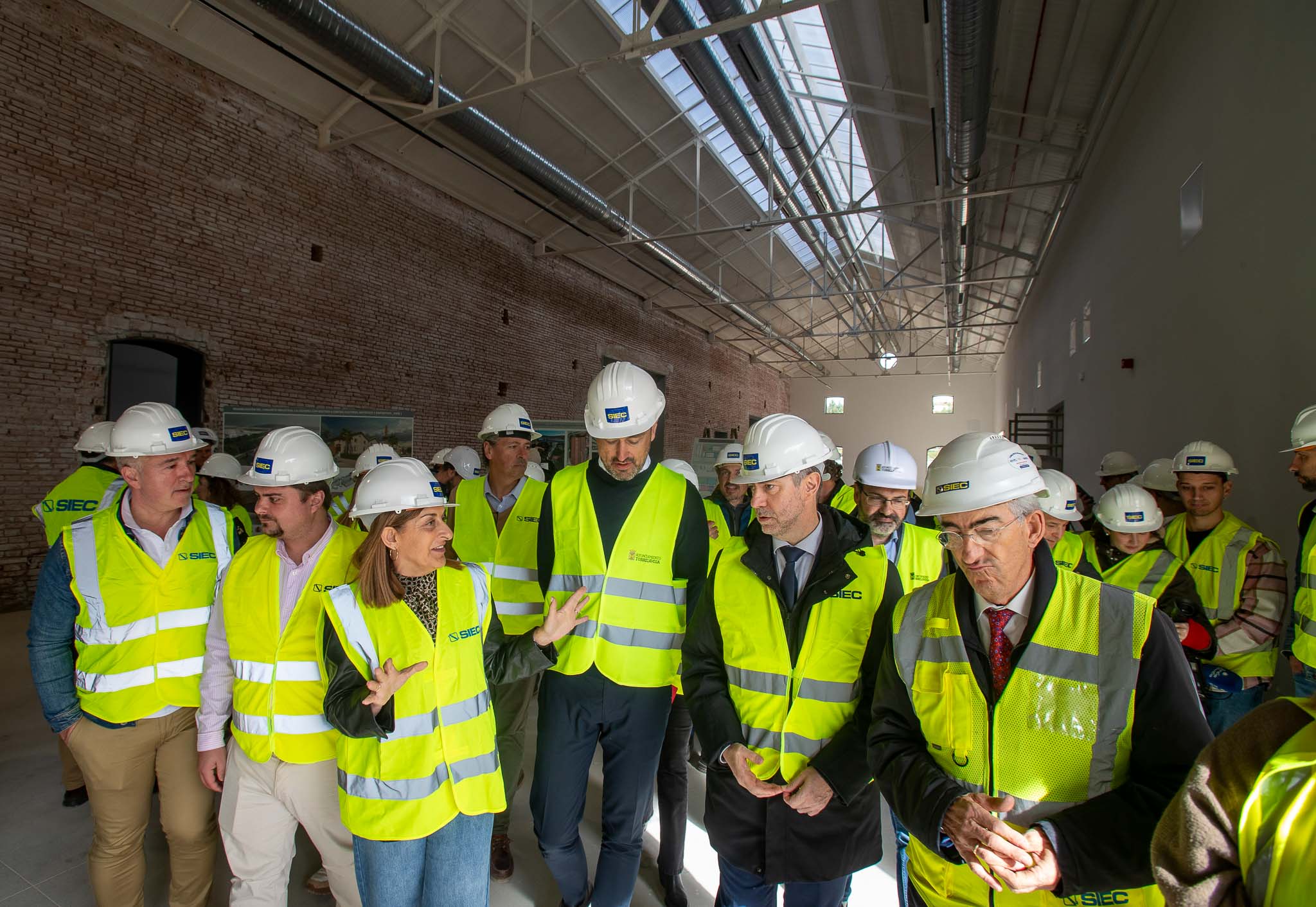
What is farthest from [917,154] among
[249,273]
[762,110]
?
[249,273]

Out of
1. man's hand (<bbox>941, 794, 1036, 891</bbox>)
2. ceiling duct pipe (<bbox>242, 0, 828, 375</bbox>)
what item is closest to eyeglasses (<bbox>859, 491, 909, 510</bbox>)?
man's hand (<bbox>941, 794, 1036, 891</bbox>)

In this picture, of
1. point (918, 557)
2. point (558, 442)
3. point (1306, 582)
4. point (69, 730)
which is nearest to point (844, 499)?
point (918, 557)

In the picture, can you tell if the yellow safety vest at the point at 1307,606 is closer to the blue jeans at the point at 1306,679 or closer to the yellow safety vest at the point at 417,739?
the blue jeans at the point at 1306,679

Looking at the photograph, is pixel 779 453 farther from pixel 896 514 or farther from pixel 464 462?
pixel 464 462

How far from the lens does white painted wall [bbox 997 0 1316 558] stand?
14.5ft

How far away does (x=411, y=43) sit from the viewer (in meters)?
9.12

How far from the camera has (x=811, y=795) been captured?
A: 6.53 ft

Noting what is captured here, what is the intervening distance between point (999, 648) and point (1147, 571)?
111 inches

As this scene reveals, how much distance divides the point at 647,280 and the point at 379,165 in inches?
380

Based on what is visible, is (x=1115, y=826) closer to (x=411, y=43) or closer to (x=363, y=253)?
(x=411, y=43)

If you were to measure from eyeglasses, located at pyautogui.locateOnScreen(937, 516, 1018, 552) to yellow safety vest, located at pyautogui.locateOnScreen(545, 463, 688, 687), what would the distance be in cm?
126

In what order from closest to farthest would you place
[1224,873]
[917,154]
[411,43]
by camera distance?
[1224,873], [411,43], [917,154]

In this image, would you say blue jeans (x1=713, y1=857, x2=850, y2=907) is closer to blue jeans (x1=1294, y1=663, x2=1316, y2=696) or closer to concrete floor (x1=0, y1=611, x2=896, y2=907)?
concrete floor (x1=0, y1=611, x2=896, y2=907)

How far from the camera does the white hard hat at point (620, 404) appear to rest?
2.75 meters
